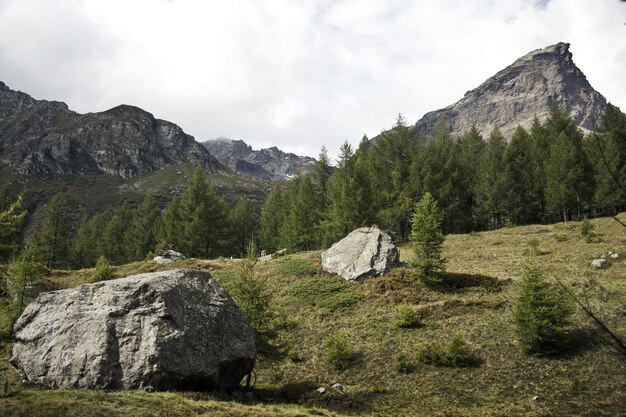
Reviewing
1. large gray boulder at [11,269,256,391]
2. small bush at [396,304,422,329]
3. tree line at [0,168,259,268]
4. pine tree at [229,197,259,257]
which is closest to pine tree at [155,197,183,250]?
tree line at [0,168,259,268]

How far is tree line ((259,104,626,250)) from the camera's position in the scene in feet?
149

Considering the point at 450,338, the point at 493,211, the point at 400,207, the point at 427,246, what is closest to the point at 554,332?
the point at 450,338

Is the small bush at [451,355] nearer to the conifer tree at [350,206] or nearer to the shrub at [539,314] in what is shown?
the shrub at [539,314]

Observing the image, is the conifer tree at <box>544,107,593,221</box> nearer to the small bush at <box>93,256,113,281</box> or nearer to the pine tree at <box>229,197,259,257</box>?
the pine tree at <box>229,197,259,257</box>

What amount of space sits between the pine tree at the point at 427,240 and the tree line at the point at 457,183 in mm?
14012

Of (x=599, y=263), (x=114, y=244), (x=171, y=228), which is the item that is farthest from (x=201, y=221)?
(x=599, y=263)

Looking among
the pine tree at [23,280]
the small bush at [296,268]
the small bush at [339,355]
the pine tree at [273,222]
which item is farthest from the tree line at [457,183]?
the pine tree at [23,280]

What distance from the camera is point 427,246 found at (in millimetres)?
27609

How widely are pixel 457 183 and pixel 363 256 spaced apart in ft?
86.9

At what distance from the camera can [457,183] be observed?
173ft

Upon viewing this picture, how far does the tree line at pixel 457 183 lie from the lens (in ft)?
149

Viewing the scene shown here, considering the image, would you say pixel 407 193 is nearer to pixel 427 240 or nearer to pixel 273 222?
pixel 427 240

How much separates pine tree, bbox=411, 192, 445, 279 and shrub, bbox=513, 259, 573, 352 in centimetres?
769

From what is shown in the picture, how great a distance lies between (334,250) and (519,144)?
3861cm
